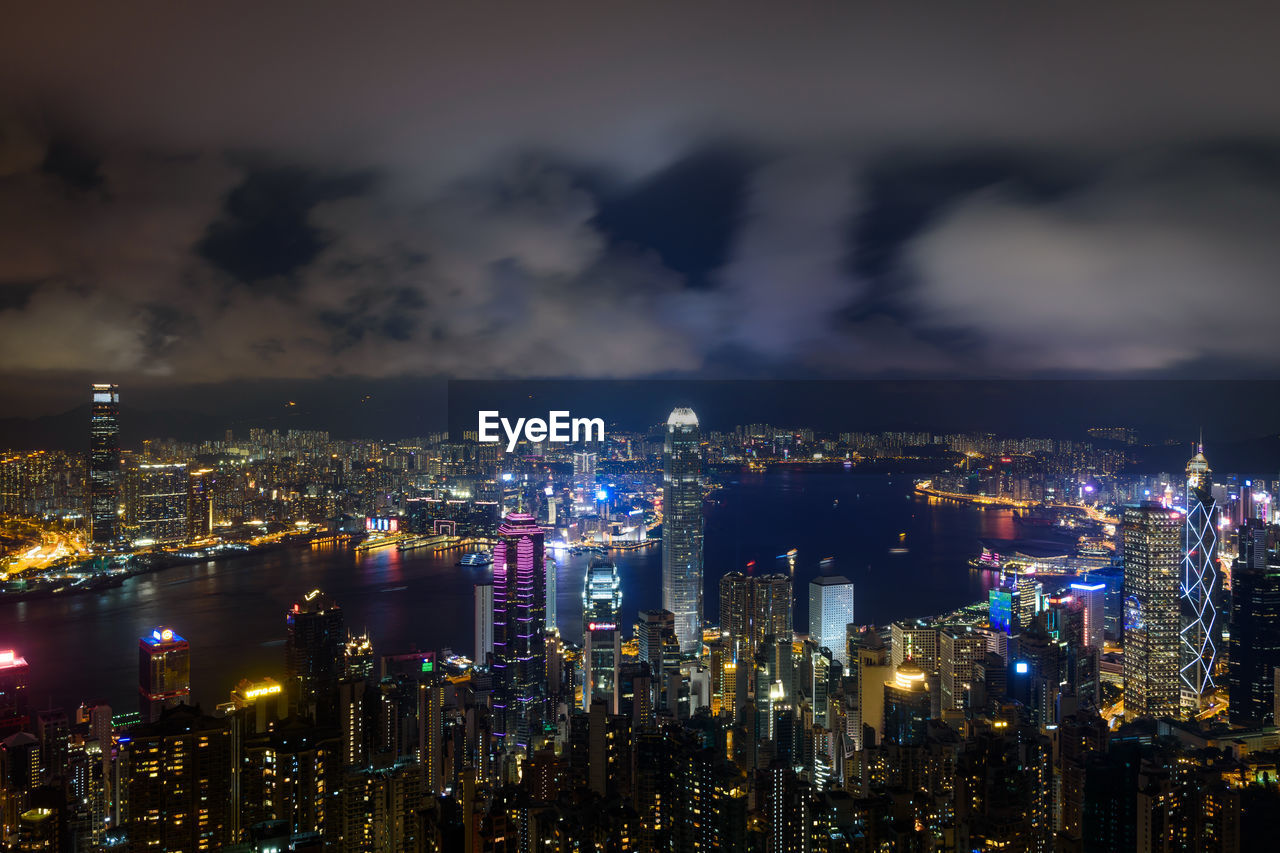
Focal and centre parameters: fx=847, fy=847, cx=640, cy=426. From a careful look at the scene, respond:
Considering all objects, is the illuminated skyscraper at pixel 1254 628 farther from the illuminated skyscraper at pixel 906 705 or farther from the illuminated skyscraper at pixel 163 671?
the illuminated skyscraper at pixel 163 671

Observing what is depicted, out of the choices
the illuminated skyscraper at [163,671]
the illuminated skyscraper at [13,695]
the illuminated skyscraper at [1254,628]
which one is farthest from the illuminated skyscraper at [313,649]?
the illuminated skyscraper at [1254,628]

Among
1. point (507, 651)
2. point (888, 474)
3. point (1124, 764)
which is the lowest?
point (507, 651)

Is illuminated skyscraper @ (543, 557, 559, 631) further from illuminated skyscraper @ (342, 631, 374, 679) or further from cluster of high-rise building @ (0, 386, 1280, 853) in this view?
illuminated skyscraper @ (342, 631, 374, 679)

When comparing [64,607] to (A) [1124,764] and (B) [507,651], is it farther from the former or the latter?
(A) [1124,764]

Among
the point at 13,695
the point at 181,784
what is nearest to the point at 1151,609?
the point at 181,784

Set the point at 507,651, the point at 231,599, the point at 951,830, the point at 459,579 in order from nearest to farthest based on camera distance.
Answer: the point at 951,830 → the point at 507,651 → the point at 231,599 → the point at 459,579

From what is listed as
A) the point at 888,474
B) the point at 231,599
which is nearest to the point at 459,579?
the point at 231,599

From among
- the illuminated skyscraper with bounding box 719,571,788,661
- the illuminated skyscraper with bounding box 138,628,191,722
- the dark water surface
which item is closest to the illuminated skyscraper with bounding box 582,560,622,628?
the dark water surface

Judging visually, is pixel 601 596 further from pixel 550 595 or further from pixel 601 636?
pixel 601 636
